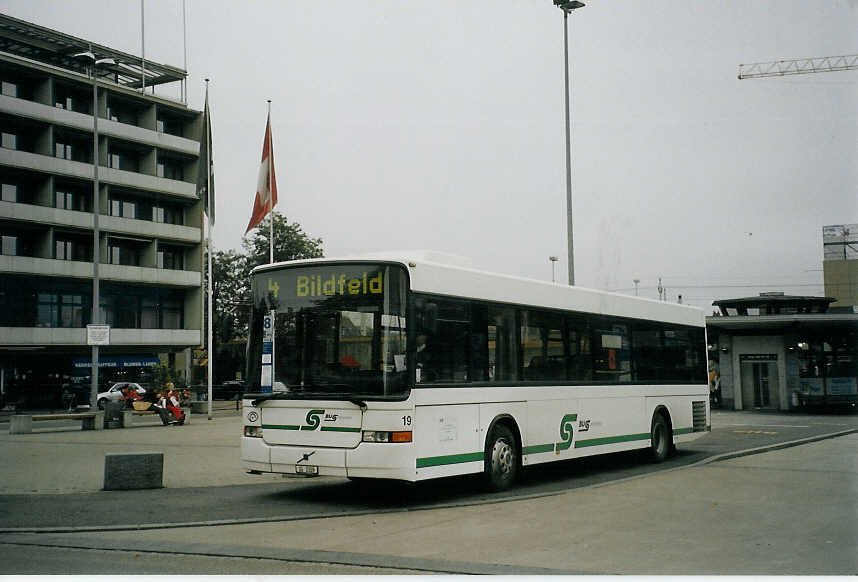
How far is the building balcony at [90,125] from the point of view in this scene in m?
40.6

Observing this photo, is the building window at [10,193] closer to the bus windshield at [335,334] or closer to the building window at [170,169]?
the building window at [170,169]

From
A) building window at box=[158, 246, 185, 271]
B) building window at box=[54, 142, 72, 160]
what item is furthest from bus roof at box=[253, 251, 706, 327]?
building window at box=[158, 246, 185, 271]

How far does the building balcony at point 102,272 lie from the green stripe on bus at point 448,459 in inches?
1370

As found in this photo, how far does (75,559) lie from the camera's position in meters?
7.73

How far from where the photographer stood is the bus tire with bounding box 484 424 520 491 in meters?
11.9

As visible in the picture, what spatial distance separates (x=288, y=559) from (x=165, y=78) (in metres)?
43.9

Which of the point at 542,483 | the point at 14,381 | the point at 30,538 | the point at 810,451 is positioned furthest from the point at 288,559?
the point at 14,381

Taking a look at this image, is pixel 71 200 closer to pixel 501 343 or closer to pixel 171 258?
pixel 171 258

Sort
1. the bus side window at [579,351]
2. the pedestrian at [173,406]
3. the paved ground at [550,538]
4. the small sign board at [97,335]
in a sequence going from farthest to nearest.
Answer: the pedestrian at [173,406] → the small sign board at [97,335] → the bus side window at [579,351] → the paved ground at [550,538]

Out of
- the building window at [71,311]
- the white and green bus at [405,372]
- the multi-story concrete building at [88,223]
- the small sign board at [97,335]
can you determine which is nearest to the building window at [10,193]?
the multi-story concrete building at [88,223]

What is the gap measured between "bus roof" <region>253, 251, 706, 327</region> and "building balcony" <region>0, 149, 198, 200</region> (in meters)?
34.9

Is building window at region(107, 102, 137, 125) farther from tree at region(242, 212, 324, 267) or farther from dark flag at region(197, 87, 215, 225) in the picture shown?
dark flag at region(197, 87, 215, 225)

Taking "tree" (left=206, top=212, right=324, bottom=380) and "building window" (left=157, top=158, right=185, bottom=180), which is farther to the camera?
"building window" (left=157, top=158, right=185, bottom=180)

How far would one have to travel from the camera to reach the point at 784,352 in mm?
40938
